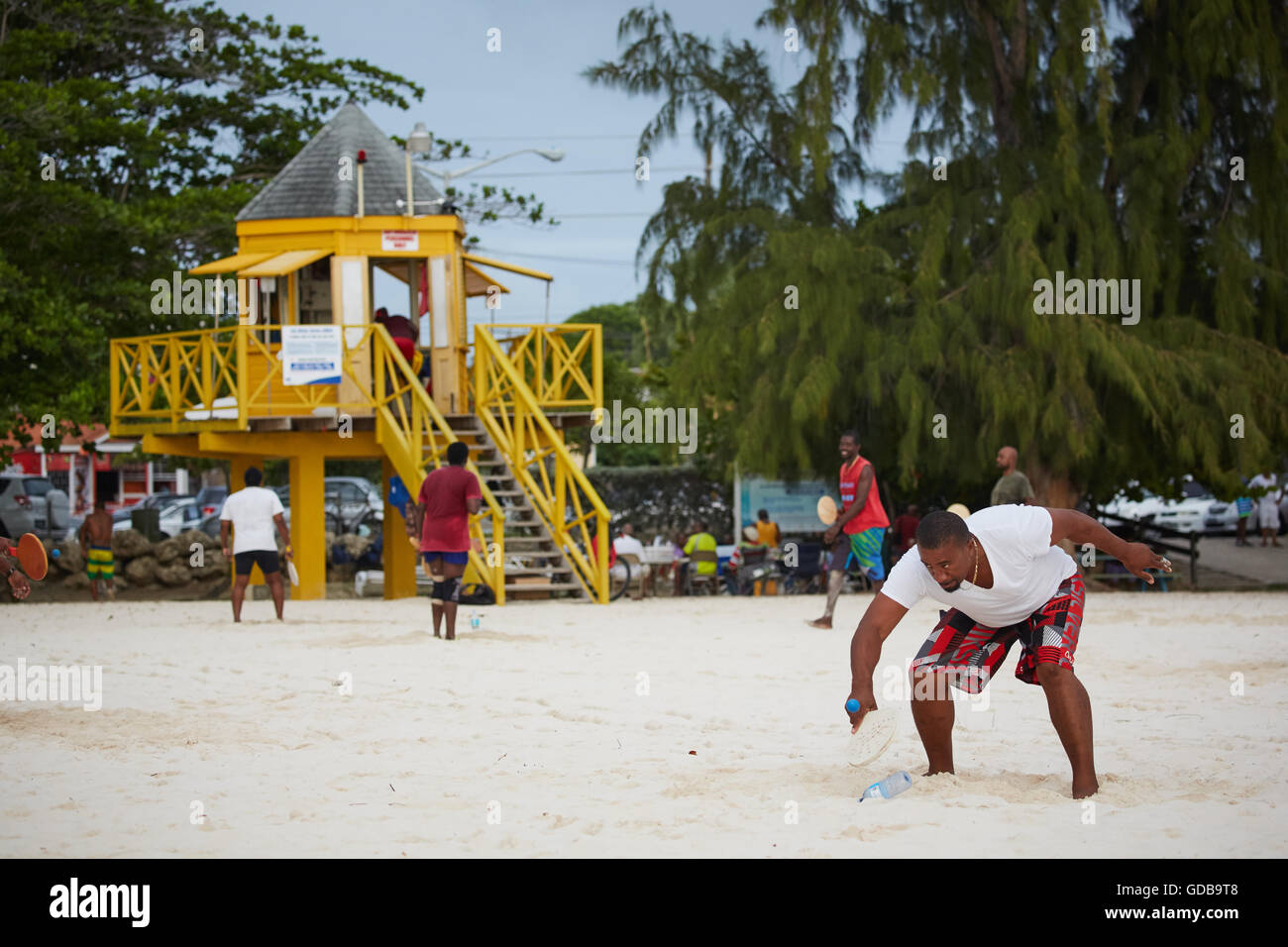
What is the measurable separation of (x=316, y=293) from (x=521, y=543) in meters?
5.52

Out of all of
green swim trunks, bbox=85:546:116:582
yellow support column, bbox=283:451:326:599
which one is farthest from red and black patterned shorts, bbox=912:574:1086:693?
green swim trunks, bbox=85:546:116:582

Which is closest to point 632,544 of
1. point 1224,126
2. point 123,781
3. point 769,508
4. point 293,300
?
point 769,508

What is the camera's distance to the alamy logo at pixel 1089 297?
1853 cm

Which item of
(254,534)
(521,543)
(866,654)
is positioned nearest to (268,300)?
(521,543)

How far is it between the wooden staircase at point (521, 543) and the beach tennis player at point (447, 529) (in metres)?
4.20

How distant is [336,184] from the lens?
19875 millimetres

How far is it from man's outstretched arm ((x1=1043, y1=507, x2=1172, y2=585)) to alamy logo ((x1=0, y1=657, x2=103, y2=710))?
5.67 meters

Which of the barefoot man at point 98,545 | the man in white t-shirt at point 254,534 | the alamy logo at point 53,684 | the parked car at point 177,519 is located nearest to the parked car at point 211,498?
the parked car at point 177,519

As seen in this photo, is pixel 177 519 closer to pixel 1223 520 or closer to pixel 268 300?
pixel 268 300

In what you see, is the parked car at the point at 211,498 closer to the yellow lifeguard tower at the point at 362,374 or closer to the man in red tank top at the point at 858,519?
the yellow lifeguard tower at the point at 362,374

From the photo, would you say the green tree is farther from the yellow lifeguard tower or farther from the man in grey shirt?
the man in grey shirt

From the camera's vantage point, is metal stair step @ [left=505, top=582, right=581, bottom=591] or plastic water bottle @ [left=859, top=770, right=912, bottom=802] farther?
metal stair step @ [left=505, top=582, right=581, bottom=591]

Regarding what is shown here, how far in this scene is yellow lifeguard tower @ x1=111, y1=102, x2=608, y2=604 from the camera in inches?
701
